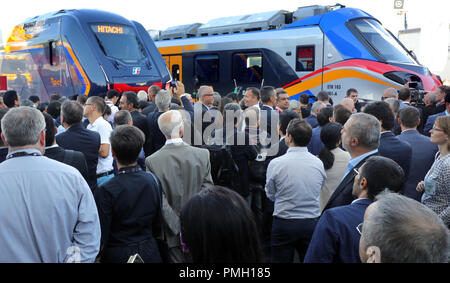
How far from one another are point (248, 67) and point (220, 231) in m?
11.4

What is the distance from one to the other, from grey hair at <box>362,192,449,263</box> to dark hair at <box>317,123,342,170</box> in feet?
7.49

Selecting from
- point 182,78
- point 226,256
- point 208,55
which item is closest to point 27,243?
point 226,256

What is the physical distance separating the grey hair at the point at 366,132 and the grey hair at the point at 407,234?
169 cm

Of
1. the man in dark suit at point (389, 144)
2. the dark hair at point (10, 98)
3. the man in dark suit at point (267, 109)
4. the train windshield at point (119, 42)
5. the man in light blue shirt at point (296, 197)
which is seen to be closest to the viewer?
the man in light blue shirt at point (296, 197)

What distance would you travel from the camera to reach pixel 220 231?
143 centimetres

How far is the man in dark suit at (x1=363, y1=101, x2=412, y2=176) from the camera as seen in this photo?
12.1ft

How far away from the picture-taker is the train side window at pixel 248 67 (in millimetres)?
12188

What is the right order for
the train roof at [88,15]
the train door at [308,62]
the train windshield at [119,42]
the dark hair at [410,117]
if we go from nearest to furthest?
the dark hair at [410,117] → the train roof at [88,15] → the train windshield at [119,42] → the train door at [308,62]

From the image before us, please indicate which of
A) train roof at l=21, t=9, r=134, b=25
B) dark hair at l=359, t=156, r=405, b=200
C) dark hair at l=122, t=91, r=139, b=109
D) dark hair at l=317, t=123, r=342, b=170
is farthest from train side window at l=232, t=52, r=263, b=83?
dark hair at l=359, t=156, r=405, b=200

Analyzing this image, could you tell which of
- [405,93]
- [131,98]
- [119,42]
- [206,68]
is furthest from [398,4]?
[131,98]

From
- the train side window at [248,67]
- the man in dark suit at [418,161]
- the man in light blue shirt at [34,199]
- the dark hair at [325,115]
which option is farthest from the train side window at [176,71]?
the man in light blue shirt at [34,199]

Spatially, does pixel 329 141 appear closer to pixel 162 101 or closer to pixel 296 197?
pixel 296 197

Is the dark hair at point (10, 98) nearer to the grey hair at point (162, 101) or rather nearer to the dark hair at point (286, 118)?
the grey hair at point (162, 101)
